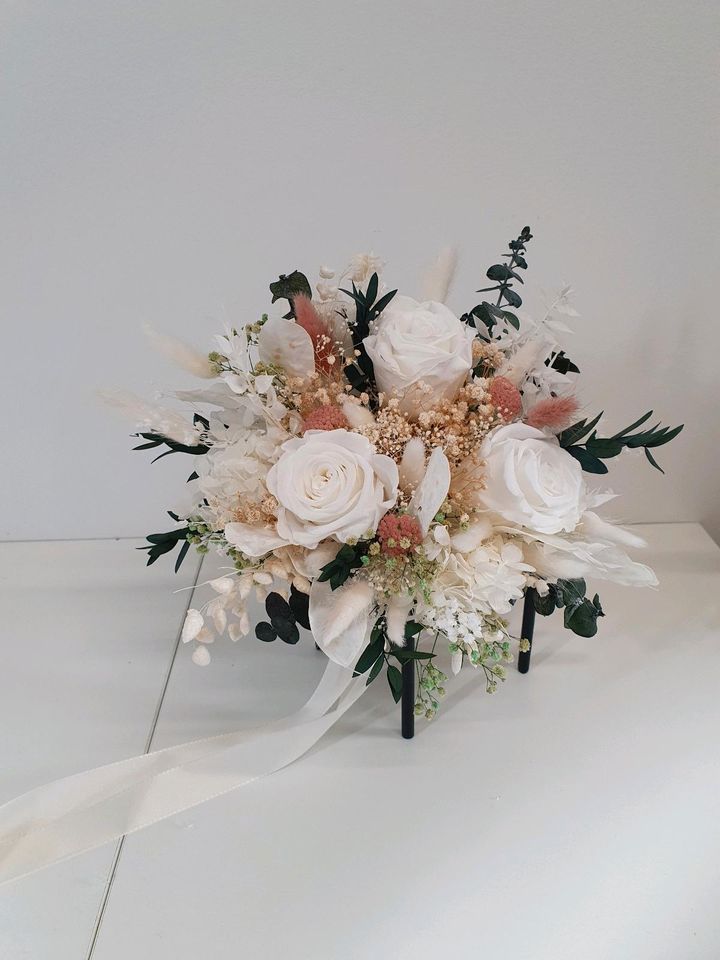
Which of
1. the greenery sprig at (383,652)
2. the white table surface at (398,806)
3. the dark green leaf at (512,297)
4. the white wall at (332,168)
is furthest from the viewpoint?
the white wall at (332,168)

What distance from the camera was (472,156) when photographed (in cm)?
114

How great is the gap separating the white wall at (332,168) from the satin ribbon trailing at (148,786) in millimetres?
564

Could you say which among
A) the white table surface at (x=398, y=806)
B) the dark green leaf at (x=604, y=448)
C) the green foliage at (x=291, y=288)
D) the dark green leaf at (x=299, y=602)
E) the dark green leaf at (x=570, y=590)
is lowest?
the white table surface at (x=398, y=806)

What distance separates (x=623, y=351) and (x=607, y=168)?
10.9 inches

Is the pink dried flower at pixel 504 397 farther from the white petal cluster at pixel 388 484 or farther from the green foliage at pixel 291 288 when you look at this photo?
the green foliage at pixel 291 288

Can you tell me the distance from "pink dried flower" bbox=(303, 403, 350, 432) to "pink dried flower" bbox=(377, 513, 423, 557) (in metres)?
0.11

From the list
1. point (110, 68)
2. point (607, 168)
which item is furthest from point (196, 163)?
point (607, 168)

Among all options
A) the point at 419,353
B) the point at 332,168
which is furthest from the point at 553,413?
the point at 332,168

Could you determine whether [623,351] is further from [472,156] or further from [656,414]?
[472,156]

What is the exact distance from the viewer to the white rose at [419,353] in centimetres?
83

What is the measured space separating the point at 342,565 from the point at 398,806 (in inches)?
11.1

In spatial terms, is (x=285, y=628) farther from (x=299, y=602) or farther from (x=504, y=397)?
(x=504, y=397)

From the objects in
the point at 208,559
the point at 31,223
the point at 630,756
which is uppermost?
the point at 31,223

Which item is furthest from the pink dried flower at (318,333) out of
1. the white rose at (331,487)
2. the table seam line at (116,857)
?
the table seam line at (116,857)
